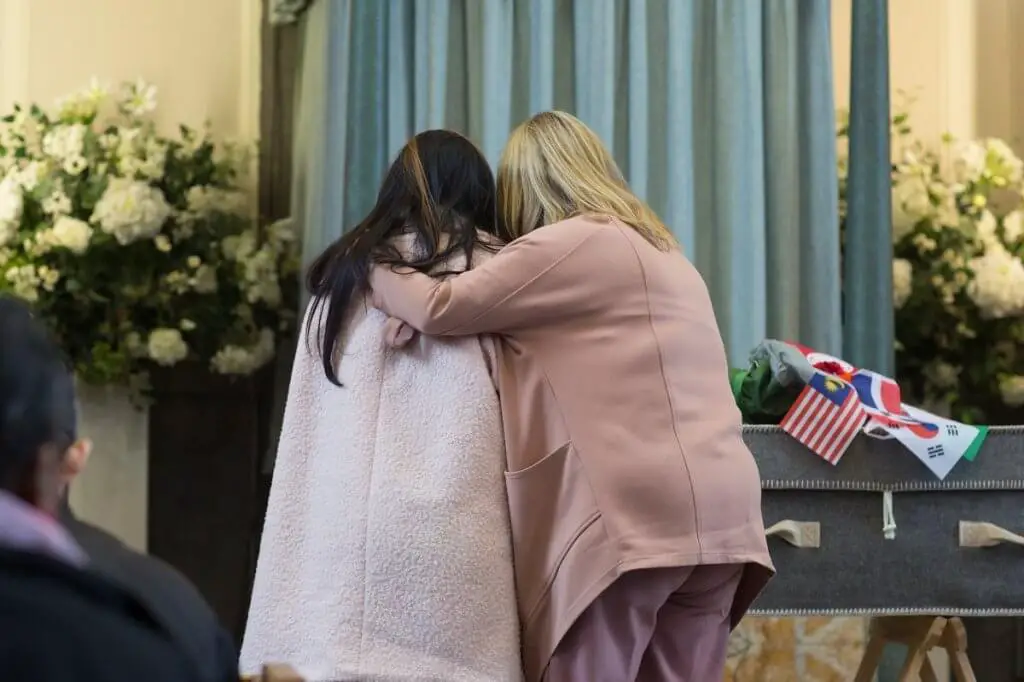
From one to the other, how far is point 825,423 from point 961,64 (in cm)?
152

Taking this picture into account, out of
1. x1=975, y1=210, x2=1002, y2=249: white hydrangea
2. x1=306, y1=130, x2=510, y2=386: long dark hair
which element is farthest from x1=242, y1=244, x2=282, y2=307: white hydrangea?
x1=975, y1=210, x2=1002, y2=249: white hydrangea

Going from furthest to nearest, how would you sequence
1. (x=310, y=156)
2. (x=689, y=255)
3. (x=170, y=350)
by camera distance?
(x=310, y=156)
(x=170, y=350)
(x=689, y=255)

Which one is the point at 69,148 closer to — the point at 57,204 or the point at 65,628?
the point at 57,204

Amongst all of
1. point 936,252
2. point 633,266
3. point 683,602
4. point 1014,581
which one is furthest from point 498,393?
point 936,252

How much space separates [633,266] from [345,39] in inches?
54.4

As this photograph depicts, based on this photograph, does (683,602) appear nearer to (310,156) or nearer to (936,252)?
(936,252)

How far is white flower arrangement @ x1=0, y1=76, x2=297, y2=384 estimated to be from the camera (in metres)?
2.92

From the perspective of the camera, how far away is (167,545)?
3279mm

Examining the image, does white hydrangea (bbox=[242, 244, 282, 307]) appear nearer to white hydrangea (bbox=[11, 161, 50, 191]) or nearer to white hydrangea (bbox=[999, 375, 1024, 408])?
white hydrangea (bbox=[11, 161, 50, 191])

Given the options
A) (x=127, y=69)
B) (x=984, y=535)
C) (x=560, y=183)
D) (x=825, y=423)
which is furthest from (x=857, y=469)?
(x=127, y=69)

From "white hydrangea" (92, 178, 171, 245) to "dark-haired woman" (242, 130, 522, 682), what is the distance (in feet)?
3.48

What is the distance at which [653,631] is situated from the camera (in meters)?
1.86

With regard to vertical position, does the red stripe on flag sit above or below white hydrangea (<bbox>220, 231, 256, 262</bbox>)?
below

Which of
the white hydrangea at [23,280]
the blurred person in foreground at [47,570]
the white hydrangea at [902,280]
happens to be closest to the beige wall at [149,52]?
the white hydrangea at [23,280]
